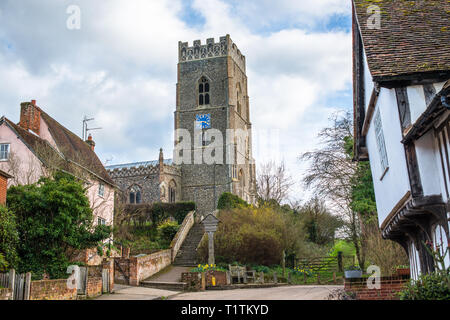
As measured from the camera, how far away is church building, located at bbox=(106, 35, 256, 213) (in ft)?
160

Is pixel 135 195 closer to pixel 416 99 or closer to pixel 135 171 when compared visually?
pixel 135 171

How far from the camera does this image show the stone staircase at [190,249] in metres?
26.3

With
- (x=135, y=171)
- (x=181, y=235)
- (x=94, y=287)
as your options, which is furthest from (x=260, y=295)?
(x=135, y=171)

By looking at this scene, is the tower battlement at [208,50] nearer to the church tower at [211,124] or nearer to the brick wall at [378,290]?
the church tower at [211,124]

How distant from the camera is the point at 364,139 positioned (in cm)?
1405

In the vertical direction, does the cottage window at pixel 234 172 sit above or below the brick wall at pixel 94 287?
above

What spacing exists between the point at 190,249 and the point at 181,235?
1770 mm

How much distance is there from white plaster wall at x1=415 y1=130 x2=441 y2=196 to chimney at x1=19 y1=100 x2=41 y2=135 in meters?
22.9

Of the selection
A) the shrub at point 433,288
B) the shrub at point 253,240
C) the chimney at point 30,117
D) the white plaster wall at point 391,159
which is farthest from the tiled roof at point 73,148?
the shrub at point 433,288

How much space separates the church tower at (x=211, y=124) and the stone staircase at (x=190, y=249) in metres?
17.3

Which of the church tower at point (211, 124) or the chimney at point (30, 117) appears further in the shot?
the church tower at point (211, 124)

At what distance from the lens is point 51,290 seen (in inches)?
517
